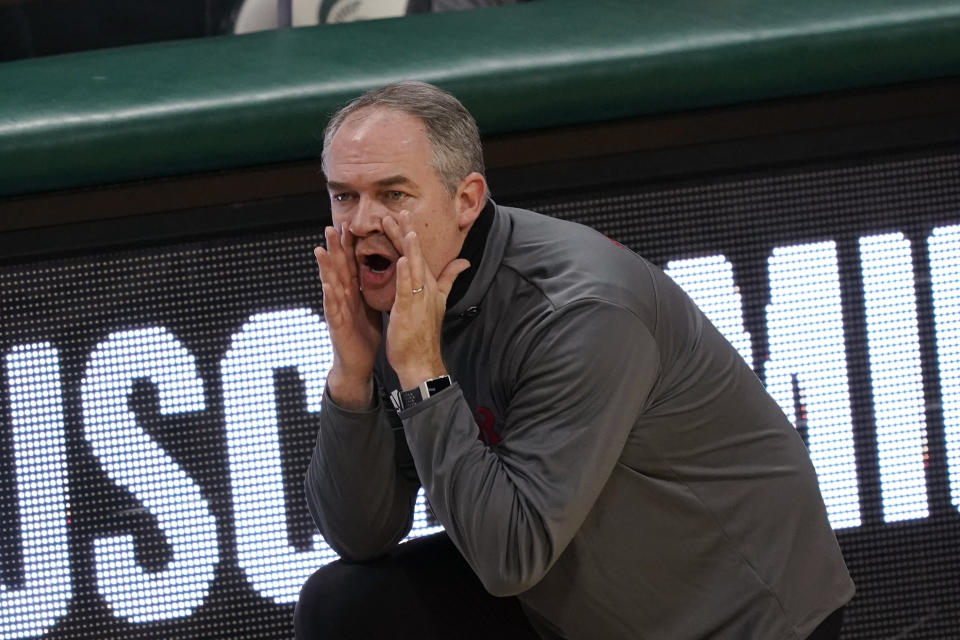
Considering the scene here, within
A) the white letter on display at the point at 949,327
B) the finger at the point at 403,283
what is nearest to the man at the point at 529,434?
the finger at the point at 403,283

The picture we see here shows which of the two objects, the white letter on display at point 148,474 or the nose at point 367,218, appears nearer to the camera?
the nose at point 367,218

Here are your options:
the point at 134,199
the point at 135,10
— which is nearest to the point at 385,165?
the point at 134,199

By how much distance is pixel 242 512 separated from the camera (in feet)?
4.77

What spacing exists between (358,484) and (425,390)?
0.60 ft

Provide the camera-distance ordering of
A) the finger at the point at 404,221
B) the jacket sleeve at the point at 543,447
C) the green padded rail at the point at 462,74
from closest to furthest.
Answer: the jacket sleeve at the point at 543,447
the finger at the point at 404,221
the green padded rail at the point at 462,74

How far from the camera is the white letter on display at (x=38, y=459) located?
1.44m

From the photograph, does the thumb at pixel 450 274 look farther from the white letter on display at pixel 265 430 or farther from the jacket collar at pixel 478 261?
the white letter on display at pixel 265 430

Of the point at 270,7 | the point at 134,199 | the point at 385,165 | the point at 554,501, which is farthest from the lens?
the point at 270,7

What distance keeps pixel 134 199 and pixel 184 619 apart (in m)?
0.54

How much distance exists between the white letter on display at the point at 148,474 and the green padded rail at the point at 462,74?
0.75 ft

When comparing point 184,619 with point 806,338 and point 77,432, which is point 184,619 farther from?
point 806,338

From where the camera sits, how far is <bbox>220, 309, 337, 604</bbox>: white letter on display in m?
1.45

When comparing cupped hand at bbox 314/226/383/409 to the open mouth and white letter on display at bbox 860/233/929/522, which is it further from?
white letter on display at bbox 860/233/929/522

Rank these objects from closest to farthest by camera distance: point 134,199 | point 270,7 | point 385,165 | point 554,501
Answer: point 554,501 < point 385,165 < point 134,199 < point 270,7
